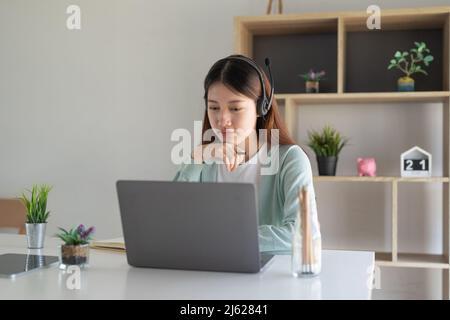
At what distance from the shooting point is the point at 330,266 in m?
1.35

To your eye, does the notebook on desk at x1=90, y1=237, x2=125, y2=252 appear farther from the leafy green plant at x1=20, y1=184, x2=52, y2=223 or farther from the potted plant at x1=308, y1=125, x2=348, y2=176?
the potted plant at x1=308, y1=125, x2=348, y2=176

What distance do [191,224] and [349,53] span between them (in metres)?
2.10

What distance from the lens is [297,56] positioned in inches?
123

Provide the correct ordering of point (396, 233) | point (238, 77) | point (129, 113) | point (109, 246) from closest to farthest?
point (109, 246) → point (238, 77) → point (396, 233) → point (129, 113)

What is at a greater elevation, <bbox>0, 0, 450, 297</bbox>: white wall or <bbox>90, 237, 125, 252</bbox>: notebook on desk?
<bbox>0, 0, 450, 297</bbox>: white wall

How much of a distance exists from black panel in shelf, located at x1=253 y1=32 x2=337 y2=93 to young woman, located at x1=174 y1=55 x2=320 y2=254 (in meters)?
1.24

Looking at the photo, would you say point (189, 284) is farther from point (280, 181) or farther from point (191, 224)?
point (280, 181)

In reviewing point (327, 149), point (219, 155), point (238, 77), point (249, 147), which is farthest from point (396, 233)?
point (238, 77)

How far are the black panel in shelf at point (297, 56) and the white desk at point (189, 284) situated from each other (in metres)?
1.83

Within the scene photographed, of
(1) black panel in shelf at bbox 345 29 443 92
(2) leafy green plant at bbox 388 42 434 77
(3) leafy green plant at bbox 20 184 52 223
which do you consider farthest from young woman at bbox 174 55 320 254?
(1) black panel in shelf at bbox 345 29 443 92

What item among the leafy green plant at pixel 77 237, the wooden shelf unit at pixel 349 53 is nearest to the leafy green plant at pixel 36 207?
the leafy green plant at pixel 77 237

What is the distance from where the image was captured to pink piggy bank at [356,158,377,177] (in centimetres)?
280

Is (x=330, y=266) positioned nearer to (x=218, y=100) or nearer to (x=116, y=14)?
(x=218, y=100)

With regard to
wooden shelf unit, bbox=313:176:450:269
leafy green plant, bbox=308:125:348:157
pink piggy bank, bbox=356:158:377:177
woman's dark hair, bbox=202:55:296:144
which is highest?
woman's dark hair, bbox=202:55:296:144
